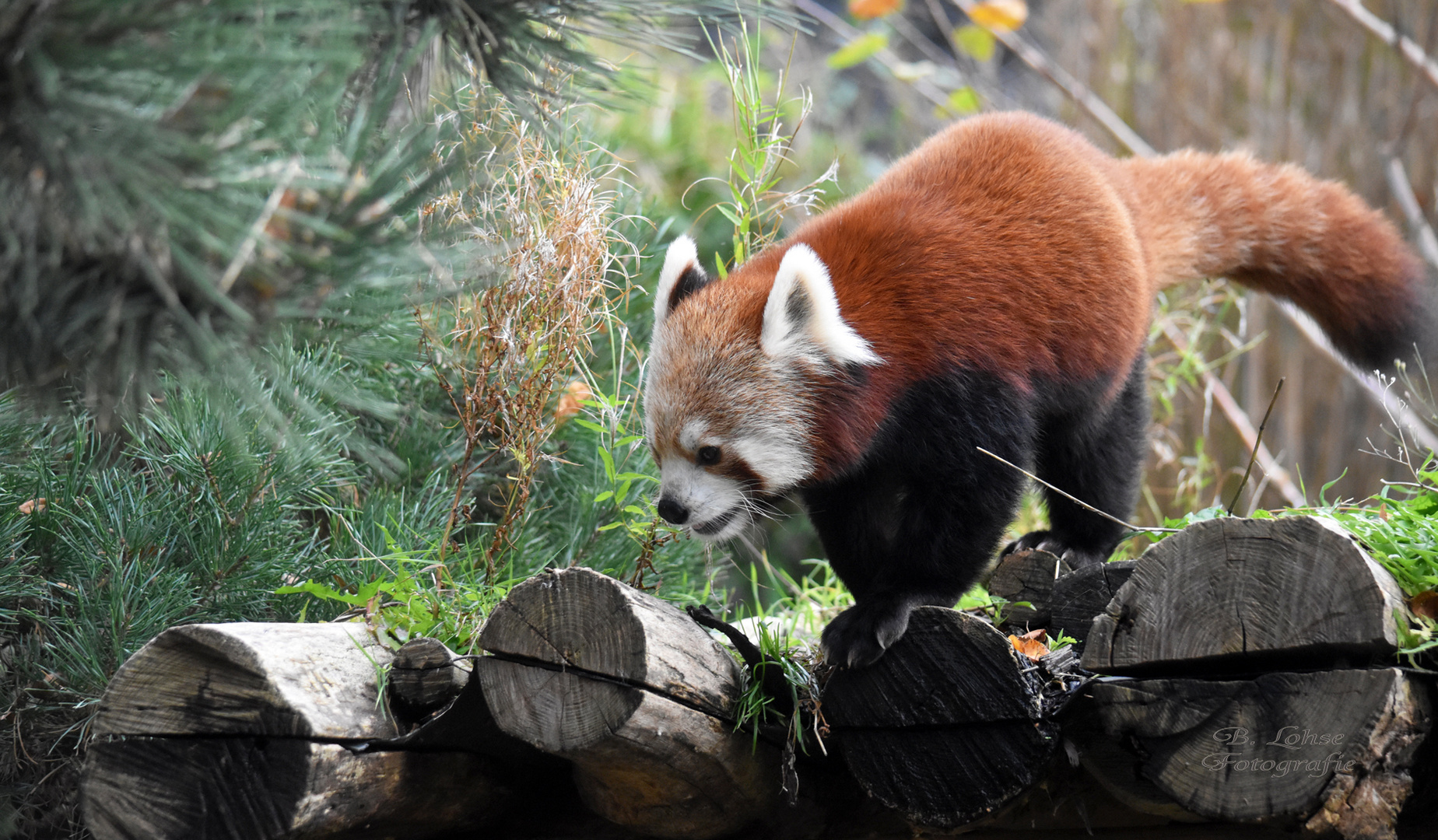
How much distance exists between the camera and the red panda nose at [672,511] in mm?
1934

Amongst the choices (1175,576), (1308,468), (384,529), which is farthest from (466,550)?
(1308,468)

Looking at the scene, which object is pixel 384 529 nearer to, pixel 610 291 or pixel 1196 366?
→ pixel 610 291

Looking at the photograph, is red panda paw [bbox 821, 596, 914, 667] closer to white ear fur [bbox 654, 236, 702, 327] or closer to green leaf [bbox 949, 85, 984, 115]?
white ear fur [bbox 654, 236, 702, 327]

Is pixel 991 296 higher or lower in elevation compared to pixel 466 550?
higher

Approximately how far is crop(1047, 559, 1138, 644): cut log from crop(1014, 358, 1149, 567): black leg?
38 cm

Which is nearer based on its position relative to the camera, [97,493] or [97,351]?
[97,351]

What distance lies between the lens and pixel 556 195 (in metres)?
2.13

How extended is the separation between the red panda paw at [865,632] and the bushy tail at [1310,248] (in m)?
1.19

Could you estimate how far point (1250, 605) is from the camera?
1.31m

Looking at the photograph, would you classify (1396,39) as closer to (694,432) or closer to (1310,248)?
(1310,248)

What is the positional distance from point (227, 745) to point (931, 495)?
47.9 inches

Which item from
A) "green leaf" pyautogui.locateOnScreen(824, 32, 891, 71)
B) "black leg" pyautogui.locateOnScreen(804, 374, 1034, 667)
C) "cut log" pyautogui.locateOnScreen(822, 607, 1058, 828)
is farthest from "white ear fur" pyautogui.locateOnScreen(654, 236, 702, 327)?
"green leaf" pyautogui.locateOnScreen(824, 32, 891, 71)

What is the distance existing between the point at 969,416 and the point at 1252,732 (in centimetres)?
76

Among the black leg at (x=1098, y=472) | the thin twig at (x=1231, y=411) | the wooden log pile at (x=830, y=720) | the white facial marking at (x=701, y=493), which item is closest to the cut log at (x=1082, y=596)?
the wooden log pile at (x=830, y=720)
